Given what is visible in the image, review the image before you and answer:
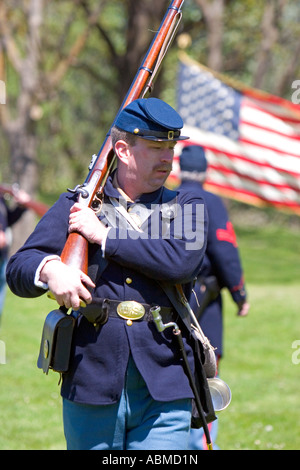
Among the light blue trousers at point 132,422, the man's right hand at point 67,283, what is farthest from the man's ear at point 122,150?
the light blue trousers at point 132,422

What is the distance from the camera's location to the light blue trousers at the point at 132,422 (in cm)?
322

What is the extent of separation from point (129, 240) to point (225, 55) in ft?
87.5

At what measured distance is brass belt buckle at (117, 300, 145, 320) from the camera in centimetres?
319

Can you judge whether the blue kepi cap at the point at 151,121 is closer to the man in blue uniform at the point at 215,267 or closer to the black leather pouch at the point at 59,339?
the black leather pouch at the point at 59,339

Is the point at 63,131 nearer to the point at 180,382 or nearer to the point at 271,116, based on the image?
the point at 271,116

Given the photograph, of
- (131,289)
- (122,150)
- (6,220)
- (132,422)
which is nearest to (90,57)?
(6,220)

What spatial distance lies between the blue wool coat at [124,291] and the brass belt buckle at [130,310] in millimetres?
24

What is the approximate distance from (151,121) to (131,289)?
673 mm

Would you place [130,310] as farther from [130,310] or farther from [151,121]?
[151,121]

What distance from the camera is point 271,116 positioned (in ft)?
40.2

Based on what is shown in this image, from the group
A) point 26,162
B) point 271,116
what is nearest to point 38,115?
point 26,162

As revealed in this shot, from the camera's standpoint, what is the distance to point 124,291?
321cm
